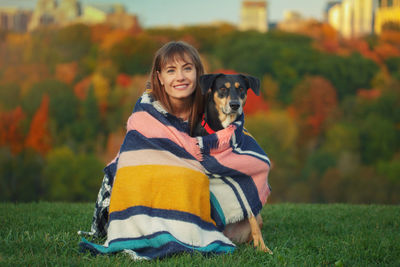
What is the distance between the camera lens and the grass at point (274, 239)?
4.01 metres

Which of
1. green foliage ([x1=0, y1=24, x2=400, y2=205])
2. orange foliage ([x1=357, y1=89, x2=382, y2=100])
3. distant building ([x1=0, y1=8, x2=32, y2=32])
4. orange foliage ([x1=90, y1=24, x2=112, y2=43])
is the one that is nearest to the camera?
green foliage ([x1=0, y1=24, x2=400, y2=205])

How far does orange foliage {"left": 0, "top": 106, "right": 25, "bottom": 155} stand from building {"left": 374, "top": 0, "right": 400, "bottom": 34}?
4722 centimetres

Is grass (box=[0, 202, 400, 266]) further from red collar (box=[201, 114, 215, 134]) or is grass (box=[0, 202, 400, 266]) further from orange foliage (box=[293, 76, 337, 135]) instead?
orange foliage (box=[293, 76, 337, 135])

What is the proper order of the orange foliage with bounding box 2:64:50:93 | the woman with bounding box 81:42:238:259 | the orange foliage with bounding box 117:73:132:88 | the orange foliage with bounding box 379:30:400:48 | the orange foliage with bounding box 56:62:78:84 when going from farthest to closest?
the orange foliage with bounding box 379:30:400:48 < the orange foliage with bounding box 117:73:132:88 < the orange foliage with bounding box 56:62:78:84 < the orange foliage with bounding box 2:64:50:93 < the woman with bounding box 81:42:238:259

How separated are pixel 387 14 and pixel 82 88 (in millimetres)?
42804

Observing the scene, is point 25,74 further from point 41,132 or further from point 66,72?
point 41,132

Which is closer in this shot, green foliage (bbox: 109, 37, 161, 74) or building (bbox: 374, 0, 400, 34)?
green foliage (bbox: 109, 37, 161, 74)

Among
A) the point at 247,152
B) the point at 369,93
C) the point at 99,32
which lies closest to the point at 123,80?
the point at 99,32

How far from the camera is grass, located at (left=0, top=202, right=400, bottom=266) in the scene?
401 centimetres

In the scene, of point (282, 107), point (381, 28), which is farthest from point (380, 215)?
point (381, 28)

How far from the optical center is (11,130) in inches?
1962

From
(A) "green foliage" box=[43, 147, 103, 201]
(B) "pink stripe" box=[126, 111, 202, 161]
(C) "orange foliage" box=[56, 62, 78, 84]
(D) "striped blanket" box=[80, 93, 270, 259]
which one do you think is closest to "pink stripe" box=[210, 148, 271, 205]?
(D) "striped blanket" box=[80, 93, 270, 259]

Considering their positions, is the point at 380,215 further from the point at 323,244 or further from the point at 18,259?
the point at 18,259

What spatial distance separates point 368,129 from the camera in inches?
1917
